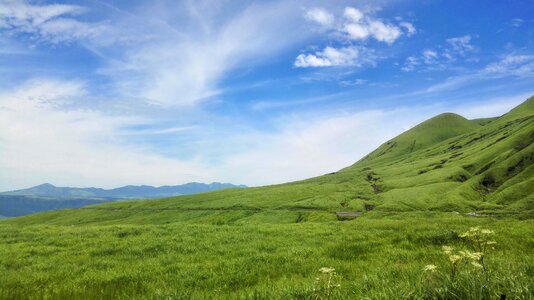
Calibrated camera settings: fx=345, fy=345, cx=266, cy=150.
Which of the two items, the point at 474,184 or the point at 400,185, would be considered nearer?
the point at 474,184

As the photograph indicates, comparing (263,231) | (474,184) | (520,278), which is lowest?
(474,184)

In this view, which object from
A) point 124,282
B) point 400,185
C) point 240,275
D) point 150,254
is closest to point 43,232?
point 150,254

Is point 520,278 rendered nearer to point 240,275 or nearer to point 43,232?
point 240,275

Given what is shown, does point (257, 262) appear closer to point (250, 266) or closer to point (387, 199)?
point (250, 266)

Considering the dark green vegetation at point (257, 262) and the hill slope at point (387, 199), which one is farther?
the hill slope at point (387, 199)

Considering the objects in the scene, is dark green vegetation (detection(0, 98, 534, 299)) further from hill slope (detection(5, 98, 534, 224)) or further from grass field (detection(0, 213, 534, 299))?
hill slope (detection(5, 98, 534, 224))

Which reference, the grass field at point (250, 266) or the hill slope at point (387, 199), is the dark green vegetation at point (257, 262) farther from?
the hill slope at point (387, 199)

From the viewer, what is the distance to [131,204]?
196125mm

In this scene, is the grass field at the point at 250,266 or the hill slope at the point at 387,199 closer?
the grass field at the point at 250,266

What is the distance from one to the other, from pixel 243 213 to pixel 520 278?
117005 millimetres

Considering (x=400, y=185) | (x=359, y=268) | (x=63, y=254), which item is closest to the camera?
(x=359, y=268)

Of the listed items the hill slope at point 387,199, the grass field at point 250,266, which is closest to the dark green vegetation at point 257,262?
the grass field at point 250,266

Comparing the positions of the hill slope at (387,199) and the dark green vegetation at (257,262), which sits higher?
the dark green vegetation at (257,262)

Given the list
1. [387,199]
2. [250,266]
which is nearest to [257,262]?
[250,266]
